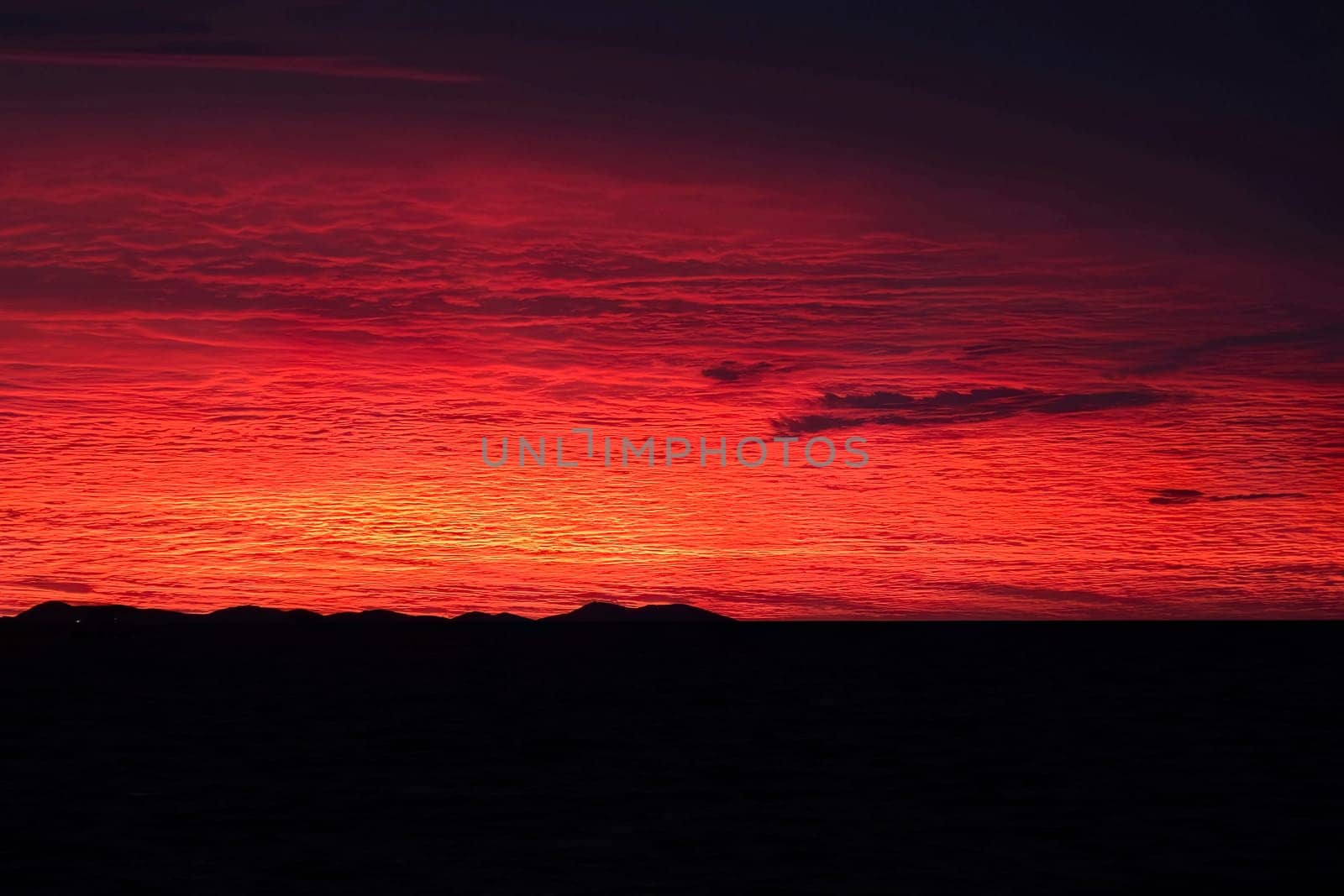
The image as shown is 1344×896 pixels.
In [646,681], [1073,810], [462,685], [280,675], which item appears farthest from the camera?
[280,675]

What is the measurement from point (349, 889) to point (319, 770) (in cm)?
1781

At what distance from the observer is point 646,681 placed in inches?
3735

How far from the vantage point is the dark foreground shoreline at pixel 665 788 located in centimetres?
2806

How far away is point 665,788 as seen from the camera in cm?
3928

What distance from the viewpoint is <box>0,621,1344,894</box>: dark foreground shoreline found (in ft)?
92.1

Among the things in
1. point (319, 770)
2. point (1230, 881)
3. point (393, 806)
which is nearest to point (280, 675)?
point (319, 770)

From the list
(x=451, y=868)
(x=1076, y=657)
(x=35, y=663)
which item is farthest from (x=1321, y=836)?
(x=35, y=663)

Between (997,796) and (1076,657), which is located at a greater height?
(1076,657)

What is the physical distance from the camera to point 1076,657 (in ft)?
431

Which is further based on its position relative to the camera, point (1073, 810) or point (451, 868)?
point (1073, 810)

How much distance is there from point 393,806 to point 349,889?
9.64 metres

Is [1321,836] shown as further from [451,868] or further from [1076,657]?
[1076,657]

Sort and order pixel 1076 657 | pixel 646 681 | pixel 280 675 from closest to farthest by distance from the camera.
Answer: pixel 646 681, pixel 280 675, pixel 1076 657

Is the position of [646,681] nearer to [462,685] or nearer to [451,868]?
[462,685]
